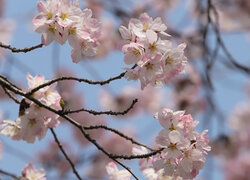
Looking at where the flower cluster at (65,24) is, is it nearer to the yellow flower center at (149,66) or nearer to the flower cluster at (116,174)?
the yellow flower center at (149,66)

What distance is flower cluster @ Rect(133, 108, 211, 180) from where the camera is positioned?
123cm

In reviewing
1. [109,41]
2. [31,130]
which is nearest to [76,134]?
[109,41]

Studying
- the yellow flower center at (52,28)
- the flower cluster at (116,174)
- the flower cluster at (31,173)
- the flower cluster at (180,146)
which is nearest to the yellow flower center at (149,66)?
the flower cluster at (180,146)

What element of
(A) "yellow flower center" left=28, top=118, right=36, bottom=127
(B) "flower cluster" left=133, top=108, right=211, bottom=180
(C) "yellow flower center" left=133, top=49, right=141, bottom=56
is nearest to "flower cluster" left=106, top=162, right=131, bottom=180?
(B) "flower cluster" left=133, top=108, right=211, bottom=180

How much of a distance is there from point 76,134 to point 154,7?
1.73 meters

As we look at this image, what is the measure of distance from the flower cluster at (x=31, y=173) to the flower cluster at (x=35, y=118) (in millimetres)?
174

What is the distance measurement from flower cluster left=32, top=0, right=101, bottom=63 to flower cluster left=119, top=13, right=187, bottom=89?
0.31ft

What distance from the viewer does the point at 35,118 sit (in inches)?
50.8

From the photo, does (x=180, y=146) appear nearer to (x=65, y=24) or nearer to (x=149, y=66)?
(x=149, y=66)

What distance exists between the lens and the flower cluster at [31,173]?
149 cm

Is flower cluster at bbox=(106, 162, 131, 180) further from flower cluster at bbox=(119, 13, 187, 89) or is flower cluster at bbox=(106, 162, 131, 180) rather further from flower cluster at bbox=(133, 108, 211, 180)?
flower cluster at bbox=(119, 13, 187, 89)

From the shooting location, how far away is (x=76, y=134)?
17.2 feet

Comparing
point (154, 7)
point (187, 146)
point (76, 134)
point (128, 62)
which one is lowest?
point (187, 146)

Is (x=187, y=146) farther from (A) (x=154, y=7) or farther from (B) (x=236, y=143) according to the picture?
(A) (x=154, y=7)
